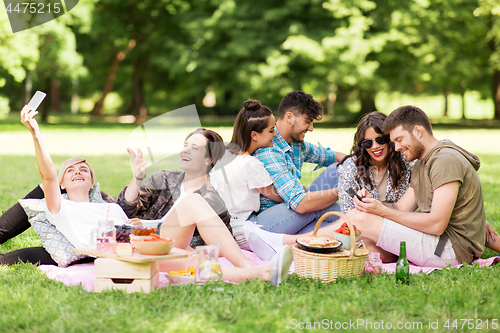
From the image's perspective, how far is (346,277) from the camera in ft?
11.3

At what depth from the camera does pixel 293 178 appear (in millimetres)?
4387

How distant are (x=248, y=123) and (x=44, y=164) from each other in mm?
1747

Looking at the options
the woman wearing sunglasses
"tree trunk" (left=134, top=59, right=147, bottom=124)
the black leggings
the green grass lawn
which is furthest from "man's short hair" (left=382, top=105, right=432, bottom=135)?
"tree trunk" (left=134, top=59, right=147, bottom=124)

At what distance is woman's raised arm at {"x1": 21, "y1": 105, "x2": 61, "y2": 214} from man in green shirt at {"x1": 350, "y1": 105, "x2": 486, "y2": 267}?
2371 millimetres

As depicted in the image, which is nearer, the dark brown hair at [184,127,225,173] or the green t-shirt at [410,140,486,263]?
the green t-shirt at [410,140,486,263]

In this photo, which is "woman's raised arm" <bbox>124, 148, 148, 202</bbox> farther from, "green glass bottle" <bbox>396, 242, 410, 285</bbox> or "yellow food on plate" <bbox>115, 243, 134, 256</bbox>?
"green glass bottle" <bbox>396, 242, 410, 285</bbox>

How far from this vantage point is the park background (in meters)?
2.83

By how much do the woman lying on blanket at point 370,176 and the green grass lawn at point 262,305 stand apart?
0.64m

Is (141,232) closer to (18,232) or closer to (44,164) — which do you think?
(44,164)

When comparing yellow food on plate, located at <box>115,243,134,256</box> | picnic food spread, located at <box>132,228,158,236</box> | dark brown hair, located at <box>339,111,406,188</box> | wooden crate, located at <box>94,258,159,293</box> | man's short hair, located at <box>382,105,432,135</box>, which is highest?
man's short hair, located at <box>382,105,432,135</box>

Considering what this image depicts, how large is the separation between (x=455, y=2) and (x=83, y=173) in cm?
1948

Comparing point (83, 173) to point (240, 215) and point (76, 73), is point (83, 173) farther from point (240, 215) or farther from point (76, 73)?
point (76, 73)

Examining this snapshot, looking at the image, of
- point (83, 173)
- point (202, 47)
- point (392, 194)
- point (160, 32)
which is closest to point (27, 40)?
point (202, 47)

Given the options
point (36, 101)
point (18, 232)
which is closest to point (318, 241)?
point (36, 101)
